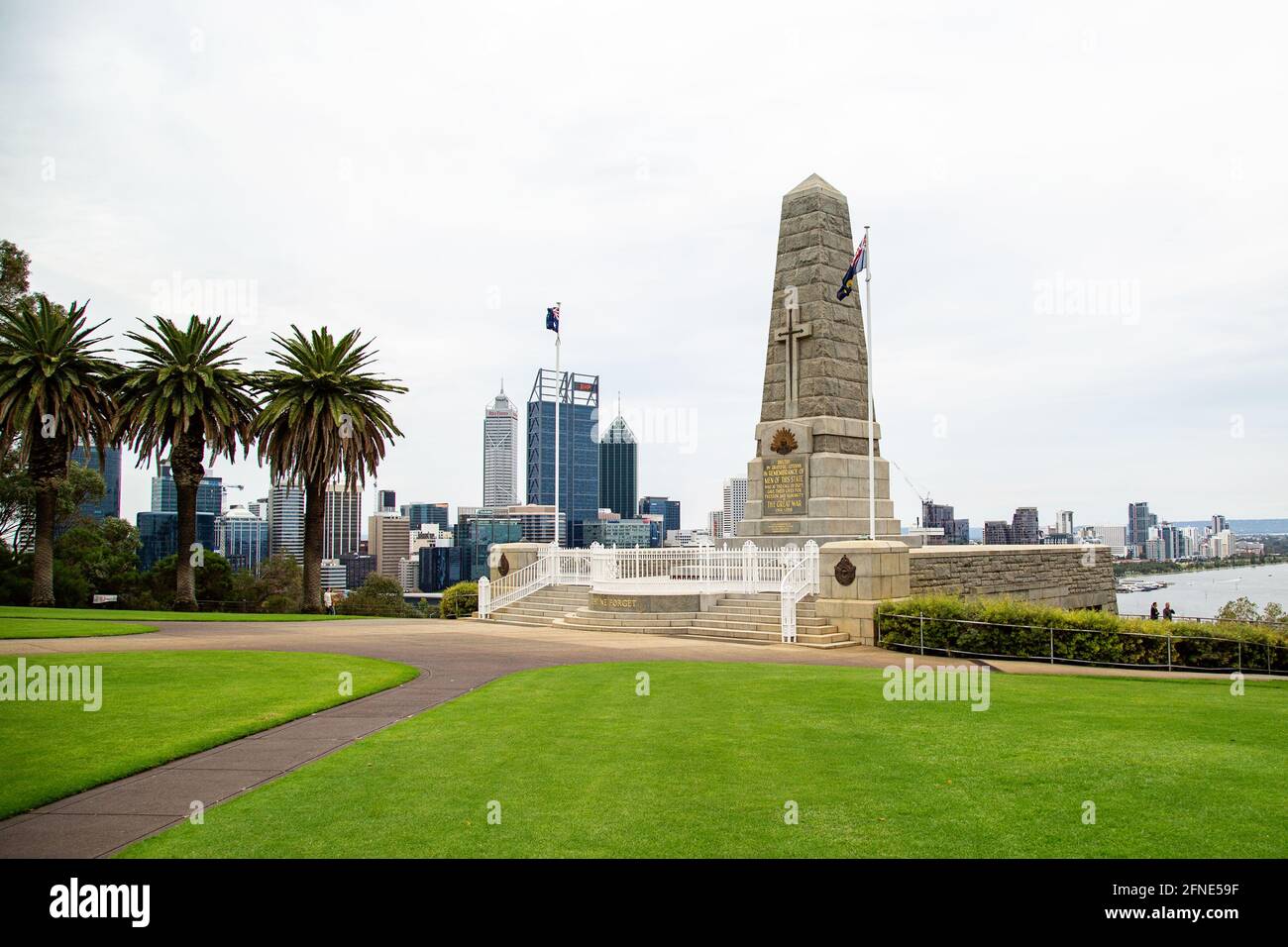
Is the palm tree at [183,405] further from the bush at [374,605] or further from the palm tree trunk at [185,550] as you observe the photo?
the bush at [374,605]

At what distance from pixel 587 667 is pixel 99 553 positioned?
39161 millimetres

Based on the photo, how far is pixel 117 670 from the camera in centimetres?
1376

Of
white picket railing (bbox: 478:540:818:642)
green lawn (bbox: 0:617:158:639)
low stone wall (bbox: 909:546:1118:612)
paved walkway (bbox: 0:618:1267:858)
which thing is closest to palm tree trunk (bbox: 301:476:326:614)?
paved walkway (bbox: 0:618:1267:858)

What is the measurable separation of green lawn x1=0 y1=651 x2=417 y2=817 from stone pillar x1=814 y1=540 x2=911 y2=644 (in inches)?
405

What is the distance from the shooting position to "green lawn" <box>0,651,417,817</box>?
799 centimetres

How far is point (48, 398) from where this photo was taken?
102 feet

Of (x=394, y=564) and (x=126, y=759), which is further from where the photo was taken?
(x=394, y=564)

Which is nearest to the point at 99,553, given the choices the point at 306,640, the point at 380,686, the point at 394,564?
the point at 306,640

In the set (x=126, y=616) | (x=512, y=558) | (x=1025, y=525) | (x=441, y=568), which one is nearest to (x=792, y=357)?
(x=512, y=558)

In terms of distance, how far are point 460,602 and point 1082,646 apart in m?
19.2

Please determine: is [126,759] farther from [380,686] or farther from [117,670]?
[117,670]

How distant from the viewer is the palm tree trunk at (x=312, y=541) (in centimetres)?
3262

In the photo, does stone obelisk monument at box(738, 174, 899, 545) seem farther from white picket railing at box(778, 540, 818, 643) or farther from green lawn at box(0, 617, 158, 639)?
green lawn at box(0, 617, 158, 639)

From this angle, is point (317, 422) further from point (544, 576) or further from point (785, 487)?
point (785, 487)
